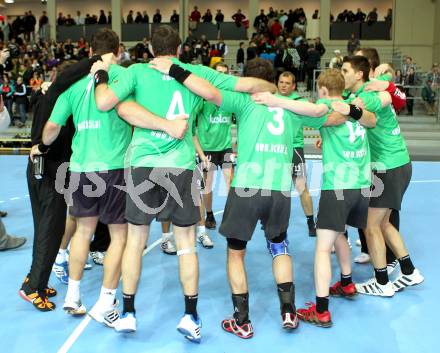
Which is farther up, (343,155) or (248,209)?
(343,155)

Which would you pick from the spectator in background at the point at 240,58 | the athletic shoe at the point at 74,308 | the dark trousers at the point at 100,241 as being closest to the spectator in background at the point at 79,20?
the spectator in background at the point at 240,58

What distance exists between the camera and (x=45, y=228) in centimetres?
452

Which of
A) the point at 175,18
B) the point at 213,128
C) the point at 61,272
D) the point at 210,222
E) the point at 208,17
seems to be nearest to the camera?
the point at 61,272

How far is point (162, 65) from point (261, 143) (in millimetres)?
928

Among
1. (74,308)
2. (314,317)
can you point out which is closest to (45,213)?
(74,308)

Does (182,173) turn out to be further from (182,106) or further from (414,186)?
(414,186)

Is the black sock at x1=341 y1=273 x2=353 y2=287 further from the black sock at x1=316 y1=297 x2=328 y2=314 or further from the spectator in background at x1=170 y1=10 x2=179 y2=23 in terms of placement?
the spectator in background at x1=170 y1=10 x2=179 y2=23

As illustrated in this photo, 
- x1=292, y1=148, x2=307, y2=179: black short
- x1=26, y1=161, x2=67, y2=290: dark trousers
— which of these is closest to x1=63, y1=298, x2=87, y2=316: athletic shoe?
x1=26, y1=161, x2=67, y2=290: dark trousers

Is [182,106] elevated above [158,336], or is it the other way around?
[182,106]

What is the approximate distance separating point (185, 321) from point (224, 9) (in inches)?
1100

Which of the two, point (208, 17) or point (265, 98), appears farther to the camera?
point (208, 17)

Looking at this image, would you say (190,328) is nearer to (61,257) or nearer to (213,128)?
(61,257)

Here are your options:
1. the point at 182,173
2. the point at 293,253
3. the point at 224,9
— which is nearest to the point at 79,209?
the point at 182,173

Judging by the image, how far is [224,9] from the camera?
29750 mm
